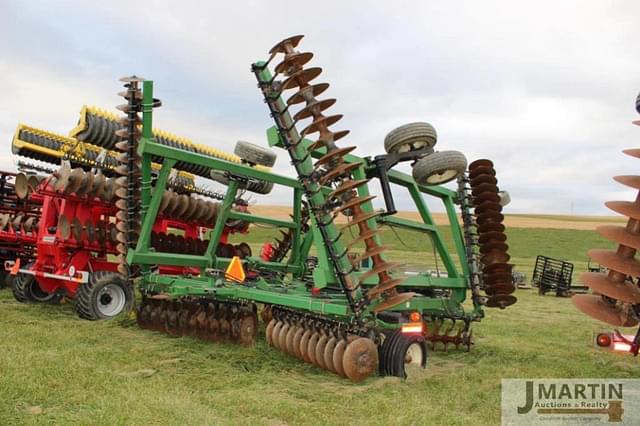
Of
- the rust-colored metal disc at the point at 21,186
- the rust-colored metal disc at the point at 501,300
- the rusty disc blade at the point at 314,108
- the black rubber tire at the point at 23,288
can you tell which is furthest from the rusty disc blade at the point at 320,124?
the rust-colored metal disc at the point at 21,186

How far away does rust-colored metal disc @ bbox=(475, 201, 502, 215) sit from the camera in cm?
711

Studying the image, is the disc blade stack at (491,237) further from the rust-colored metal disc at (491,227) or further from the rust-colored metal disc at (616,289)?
the rust-colored metal disc at (616,289)

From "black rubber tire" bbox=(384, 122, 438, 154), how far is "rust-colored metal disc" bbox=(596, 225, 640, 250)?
237 centimetres

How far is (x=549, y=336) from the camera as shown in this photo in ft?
28.0

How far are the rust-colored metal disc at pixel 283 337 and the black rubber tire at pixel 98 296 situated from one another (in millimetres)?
3722

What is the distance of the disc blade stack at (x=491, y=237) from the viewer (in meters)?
7.02

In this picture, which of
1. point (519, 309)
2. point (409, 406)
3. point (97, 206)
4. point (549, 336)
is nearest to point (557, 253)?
point (519, 309)

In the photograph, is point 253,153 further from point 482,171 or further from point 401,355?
point 401,355

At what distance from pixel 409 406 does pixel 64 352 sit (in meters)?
3.64

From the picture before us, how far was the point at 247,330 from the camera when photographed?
21.7ft

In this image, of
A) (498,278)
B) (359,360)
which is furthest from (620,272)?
(498,278)

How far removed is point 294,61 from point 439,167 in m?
1.87

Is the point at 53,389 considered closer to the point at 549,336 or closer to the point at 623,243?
the point at 623,243

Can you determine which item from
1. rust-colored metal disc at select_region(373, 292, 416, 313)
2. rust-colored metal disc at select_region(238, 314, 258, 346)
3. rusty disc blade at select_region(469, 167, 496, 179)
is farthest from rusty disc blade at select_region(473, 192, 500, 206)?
rust-colored metal disc at select_region(238, 314, 258, 346)
